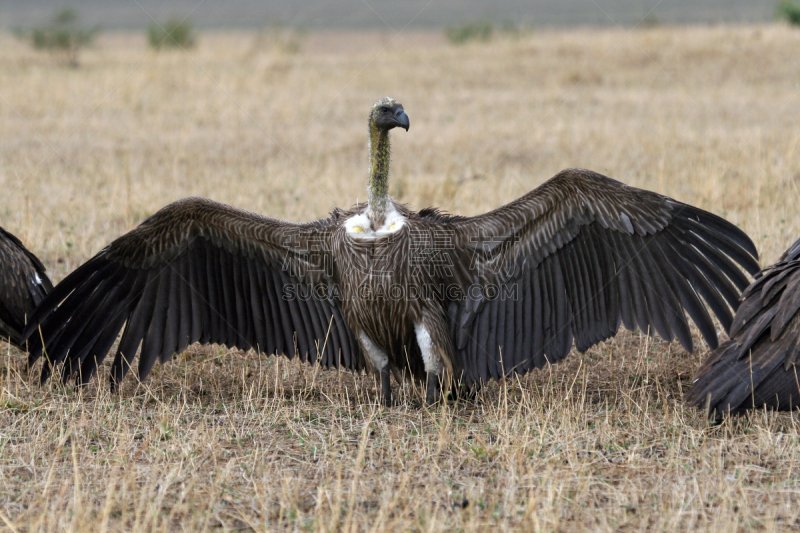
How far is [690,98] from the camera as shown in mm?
15594

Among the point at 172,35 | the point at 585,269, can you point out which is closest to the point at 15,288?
the point at 585,269

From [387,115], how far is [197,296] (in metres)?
1.63

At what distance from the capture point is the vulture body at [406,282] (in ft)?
16.5

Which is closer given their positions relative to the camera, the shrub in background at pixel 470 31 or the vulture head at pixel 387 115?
the vulture head at pixel 387 115

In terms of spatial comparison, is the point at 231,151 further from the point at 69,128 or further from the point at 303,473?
the point at 303,473

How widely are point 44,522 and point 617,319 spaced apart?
3198 millimetres

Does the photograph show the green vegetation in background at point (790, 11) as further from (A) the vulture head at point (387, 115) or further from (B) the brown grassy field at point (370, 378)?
(A) the vulture head at point (387, 115)

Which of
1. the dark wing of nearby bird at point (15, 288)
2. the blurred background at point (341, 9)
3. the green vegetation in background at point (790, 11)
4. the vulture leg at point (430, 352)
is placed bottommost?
the vulture leg at point (430, 352)

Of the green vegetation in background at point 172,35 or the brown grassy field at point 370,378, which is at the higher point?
the green vegetation in background at point 172,35

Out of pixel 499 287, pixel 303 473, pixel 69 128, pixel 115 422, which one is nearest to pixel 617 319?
pixel 499 287

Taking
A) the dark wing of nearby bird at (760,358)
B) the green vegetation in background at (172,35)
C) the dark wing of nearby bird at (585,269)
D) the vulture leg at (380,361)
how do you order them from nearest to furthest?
the dark wing of nearby bird at (760,358), the dark wing of nearby bird at (585,269), the vulture leg at (380,361), the green vegetation in background at (172,35)

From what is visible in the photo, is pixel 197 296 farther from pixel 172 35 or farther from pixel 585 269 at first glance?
pixel 172 35

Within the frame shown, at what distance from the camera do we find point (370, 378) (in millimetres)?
5973

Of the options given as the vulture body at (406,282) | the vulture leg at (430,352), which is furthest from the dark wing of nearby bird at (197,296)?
the vulture leg at (430,352)
